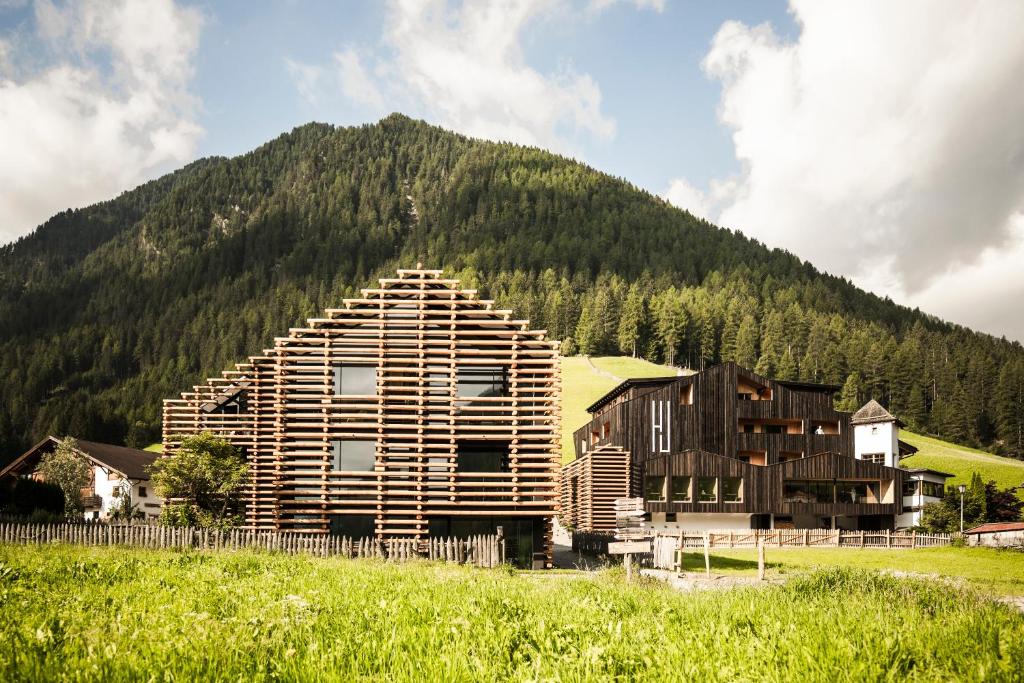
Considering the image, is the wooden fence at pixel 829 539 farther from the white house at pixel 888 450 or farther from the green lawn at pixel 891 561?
the white house at pixel 888 450

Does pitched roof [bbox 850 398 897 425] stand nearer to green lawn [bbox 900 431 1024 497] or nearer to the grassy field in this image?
green lawn [bbox 900 431 1024 497]

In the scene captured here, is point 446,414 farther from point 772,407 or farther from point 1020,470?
point 1020,470

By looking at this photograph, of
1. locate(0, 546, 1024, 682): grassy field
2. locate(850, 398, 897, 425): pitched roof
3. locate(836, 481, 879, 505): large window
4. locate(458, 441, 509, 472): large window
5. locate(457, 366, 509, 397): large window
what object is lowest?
locate(836, 481, 879, 505): large window

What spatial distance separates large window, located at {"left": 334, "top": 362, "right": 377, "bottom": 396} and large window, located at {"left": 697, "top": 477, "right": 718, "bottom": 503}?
33.8 meters

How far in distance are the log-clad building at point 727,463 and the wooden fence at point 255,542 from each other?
1122 inches

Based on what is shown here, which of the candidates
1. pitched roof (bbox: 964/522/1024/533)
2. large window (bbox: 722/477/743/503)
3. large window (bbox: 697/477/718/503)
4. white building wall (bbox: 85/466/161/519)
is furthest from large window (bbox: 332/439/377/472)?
pitched roof (bbox: 964/522/1024/533)

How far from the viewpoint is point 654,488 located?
183 feet

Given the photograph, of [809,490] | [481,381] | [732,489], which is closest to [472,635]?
[481,381]

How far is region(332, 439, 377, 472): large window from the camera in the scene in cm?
2928

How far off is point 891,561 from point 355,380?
27018 mm

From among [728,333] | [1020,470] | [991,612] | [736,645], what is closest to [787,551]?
[991,612]

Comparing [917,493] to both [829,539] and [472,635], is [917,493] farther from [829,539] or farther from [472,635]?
[472,635]

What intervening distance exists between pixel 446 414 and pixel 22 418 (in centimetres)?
14075

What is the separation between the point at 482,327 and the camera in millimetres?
29656
